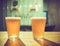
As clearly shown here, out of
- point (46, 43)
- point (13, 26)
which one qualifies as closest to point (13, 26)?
point (13, 26)

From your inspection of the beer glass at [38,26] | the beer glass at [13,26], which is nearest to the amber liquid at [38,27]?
the beer glass at [38,26]

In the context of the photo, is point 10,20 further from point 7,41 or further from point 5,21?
point 7,41

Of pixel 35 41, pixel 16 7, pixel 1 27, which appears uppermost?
pixel 16 7

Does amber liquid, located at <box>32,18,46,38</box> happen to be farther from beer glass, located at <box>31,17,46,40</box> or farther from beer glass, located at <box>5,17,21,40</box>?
beer glass, located at <box>5,17,21,40</box>

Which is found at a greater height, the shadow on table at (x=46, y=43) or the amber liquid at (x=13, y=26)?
the amber liquid at (x=13, y=26)

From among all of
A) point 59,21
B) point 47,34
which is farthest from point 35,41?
point 59,21

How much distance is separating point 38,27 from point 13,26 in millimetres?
171

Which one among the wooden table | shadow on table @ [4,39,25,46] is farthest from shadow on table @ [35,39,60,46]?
shadow on table @ [4,39,25,46]

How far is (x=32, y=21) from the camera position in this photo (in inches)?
29.7

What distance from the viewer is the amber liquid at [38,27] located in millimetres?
741

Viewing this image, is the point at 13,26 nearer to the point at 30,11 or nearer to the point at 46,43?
the point at 30,11

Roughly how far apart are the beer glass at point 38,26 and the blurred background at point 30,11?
0.09 ft

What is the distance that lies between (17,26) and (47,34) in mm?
221

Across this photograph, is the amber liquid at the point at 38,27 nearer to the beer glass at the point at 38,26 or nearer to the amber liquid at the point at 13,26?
the beer glass at the point at 38,26
